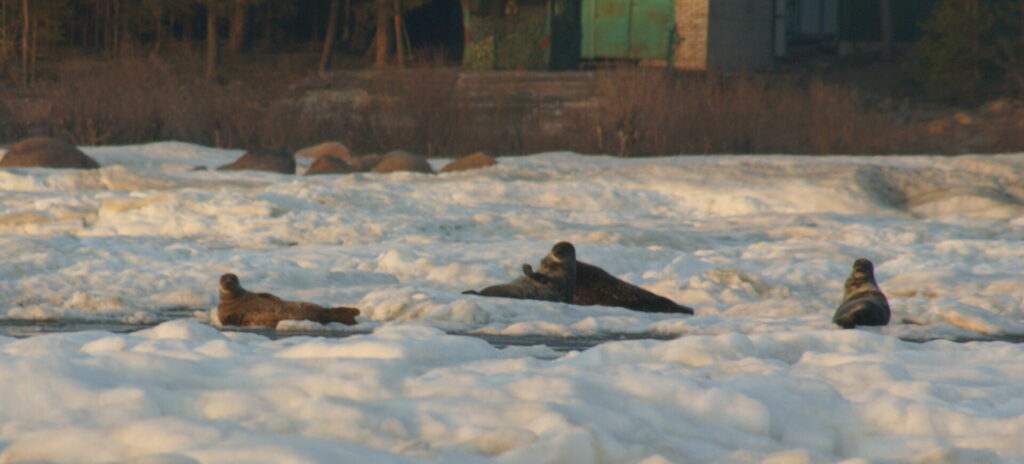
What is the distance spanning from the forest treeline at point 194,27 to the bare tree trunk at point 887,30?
38.3ft

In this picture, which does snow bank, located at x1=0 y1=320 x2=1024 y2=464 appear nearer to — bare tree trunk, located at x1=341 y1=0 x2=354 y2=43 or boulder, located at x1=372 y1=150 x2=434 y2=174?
boulder, located at x1=372 y1=150 x2=434 y2=174

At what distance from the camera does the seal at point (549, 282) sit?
30.0ft

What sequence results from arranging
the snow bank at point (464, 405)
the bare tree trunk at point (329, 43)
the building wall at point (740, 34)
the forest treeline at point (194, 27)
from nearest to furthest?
the snow bank at point (464, 405) < the building wall at point (740, 34) < the forest treeline at point (194, 27) < the bare tree trunk at point (329, 43)

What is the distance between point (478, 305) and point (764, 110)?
53.8ft

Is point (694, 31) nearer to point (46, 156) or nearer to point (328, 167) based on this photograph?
point (328, 167)

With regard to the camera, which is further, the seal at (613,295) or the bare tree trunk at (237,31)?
the bare tree trunk at (237,31)

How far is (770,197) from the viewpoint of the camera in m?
16.1

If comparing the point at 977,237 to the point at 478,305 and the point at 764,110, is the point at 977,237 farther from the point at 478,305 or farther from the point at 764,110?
the point at 764,110

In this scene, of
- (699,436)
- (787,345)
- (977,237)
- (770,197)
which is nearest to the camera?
(699,436)

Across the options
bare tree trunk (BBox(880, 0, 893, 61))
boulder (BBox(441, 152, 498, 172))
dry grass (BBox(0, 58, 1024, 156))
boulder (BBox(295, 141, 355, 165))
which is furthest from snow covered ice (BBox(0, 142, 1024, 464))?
bare tree trunk (BBox(880, 0, 893, 61))

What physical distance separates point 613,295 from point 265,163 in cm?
1068

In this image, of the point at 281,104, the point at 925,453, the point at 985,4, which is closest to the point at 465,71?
the point at 281,104

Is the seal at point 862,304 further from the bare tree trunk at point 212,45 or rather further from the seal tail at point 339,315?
the bare tree trunk at point 212,45

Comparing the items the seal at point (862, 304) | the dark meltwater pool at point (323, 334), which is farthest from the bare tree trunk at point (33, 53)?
the seal at point (862, 304)
